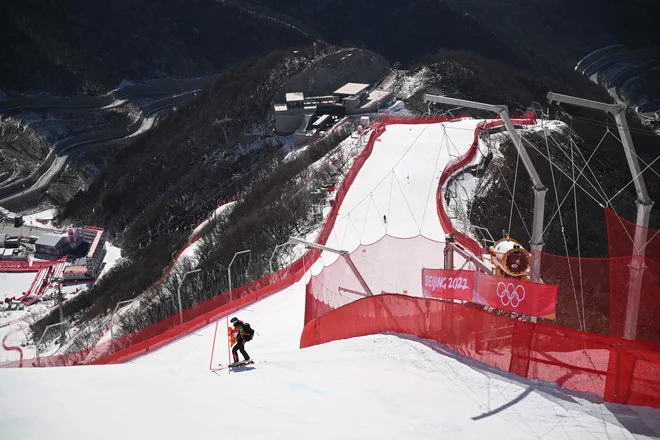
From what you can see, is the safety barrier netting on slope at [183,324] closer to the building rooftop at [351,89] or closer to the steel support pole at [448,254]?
the steel support pole at [448,254]

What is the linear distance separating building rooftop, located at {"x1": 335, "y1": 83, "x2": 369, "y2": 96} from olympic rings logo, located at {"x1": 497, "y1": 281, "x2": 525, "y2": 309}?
182 ft

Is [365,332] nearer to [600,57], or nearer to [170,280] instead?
[170,280]

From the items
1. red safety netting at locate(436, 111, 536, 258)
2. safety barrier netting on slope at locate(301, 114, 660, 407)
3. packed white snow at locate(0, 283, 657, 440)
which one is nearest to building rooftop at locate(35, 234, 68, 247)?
red safety netting at locate(436, 111, 536, 258)

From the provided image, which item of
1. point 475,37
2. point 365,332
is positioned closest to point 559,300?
point 365,332

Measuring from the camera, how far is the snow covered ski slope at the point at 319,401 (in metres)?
11.4

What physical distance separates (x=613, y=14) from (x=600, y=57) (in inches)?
779

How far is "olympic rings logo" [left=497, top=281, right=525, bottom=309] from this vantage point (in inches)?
567

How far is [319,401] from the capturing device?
13.2 metres

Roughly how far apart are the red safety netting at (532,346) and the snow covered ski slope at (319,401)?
277 millimetres

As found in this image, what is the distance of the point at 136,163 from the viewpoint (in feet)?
254

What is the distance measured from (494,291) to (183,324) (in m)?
13.8

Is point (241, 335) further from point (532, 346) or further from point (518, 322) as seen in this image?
point (532, 346)

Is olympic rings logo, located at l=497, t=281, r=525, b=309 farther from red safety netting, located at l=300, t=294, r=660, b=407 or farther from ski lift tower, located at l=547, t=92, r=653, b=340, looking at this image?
ski lift tower, located at l=547, t=92, r=653, b=340

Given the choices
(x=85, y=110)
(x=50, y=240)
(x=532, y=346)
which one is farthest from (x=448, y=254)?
(x=85, y=110)
